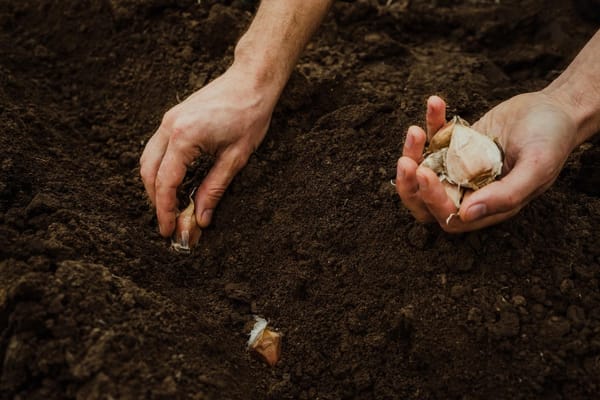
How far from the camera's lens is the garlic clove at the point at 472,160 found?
1.39m

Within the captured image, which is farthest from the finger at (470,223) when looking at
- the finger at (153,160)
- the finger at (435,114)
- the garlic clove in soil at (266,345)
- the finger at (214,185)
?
the finger at (153,160)

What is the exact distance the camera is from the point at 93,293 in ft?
4.47

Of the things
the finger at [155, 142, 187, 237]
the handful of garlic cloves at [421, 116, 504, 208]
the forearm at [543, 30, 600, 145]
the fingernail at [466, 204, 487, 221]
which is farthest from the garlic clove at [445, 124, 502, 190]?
the finger at [155, 142, 187, 237]

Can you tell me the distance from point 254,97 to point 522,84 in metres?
1.02

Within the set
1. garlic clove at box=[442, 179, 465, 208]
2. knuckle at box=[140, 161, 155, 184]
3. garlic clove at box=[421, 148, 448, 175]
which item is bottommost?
knuckle at box=[140, 161, 155, 184]

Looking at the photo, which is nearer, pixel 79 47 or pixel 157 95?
pixel 157 95

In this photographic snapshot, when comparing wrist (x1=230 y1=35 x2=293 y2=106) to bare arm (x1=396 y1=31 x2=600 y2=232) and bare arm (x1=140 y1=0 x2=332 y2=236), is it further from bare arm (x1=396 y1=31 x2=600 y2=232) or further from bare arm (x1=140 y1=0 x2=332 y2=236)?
bare arm (x1=396 y1=31 x2=600 y2=232)

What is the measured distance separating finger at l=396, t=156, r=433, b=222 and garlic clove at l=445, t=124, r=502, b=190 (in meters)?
0.10

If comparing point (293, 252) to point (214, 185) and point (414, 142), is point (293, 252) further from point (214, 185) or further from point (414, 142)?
point (414, 142)

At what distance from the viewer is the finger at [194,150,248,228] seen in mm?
1693

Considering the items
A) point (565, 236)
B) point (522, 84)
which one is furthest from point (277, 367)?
point (522, 84)

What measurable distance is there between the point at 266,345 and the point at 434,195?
0.58 m

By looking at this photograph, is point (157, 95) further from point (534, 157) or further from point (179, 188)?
point (534, 157)

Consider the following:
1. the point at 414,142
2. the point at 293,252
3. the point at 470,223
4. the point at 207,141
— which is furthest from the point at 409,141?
the point at 207,141
